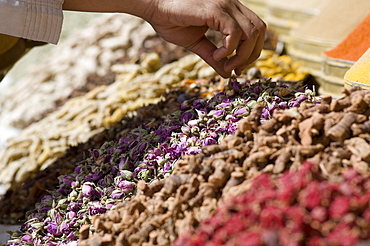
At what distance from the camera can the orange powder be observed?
124cm

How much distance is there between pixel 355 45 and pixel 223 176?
0.77 metres

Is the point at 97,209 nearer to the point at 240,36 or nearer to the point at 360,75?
the point at 240,36

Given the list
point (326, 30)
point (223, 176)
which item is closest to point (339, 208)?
point (223, 176)

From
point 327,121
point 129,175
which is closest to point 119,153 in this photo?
point 129,175

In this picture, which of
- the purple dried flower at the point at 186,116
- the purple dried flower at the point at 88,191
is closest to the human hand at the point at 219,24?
the purple dried flower at the point at 186,116

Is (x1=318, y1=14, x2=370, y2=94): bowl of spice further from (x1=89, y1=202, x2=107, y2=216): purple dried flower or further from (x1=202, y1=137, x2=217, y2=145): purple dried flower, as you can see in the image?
(x1=89, y1=202, x2=107, y2=216): purple dried flower

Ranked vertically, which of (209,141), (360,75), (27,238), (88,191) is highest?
(360,75)

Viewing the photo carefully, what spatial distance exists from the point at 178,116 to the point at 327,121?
45 cm

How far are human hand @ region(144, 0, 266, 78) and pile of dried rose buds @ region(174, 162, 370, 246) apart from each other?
1.58 feet

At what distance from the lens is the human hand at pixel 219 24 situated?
1004mm

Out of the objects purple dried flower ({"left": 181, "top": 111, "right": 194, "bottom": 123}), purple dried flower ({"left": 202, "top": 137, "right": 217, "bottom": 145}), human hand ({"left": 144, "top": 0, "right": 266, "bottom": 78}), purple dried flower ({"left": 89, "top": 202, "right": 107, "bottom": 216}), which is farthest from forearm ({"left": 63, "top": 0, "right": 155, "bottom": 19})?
purple dried flower ({"left": 89, "top": 202, "right": 107, "bottom": 216})

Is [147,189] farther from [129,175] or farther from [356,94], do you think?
[356,94]

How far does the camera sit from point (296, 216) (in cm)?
54

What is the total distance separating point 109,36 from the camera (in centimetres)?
267
